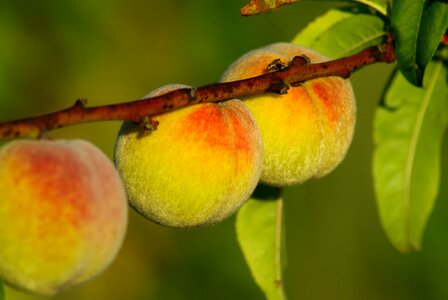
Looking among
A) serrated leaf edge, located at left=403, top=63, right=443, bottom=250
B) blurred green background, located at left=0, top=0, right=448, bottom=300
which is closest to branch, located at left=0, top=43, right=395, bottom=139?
serrated leaf edge, located at left=403, top=63, right=443, bottom=250

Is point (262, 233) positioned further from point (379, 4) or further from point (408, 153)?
point (379, 4)

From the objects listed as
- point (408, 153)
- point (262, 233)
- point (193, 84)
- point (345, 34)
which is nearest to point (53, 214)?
point (262, 233)

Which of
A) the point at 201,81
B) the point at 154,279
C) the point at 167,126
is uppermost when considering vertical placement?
the point at 167,126

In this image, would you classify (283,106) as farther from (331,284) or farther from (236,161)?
(331,284)

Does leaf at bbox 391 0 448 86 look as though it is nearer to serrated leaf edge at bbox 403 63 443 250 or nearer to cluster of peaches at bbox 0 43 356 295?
cluster of peaches at bbox 0 43 356 295

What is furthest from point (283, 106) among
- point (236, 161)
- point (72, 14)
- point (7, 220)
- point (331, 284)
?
point (331, 284)

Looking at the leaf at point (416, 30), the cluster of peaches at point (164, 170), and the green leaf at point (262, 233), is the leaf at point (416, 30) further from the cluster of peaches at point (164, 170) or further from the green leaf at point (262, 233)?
the green leaf at point (262, 233)
